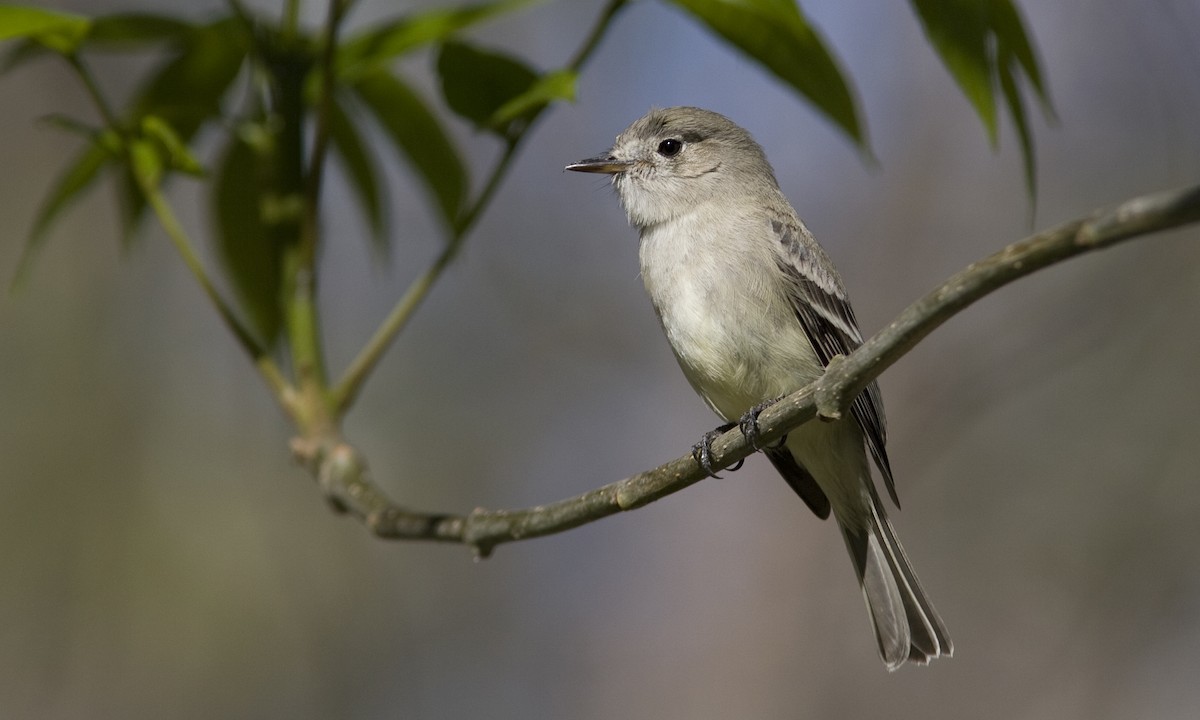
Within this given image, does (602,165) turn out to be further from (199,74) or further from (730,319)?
(199,74)

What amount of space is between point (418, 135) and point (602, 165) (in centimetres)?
92

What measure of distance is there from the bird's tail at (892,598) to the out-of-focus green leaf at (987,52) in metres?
1.41

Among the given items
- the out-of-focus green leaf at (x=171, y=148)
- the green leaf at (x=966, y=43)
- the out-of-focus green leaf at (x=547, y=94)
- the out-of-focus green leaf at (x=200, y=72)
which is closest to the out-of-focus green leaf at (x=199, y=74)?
the out-of-focus green leaf at (x=200, y=72)

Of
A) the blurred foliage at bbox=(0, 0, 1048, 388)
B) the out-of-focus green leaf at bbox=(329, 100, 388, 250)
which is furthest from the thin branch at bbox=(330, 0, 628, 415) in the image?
the out-of-focus green leaf at bbox=(329, 100, 388, 250)

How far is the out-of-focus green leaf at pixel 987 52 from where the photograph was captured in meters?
1.68

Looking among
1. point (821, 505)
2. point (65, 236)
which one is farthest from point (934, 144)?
point (65, 236)

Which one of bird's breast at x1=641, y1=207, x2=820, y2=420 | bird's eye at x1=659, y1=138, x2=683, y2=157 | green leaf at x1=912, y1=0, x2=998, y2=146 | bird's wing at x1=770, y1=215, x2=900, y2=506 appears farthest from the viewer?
bird's eye at x1=659, y1=138, x2=683, y2=157

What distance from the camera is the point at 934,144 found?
18.3 feet

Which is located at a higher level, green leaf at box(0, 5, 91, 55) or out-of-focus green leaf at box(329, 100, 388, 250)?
→ green leaf at box(0, 5, 91, 55)

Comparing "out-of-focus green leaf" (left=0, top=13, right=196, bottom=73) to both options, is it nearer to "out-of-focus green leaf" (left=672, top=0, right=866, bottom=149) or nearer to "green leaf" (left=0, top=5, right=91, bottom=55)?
Answer: "green leaf" (left=0, top=5, right=91, bottom=55)

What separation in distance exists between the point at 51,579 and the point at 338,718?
4.72ft

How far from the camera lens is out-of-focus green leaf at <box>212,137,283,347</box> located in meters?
2.44

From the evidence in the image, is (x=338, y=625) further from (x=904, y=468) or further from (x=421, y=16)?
(x=421, y=16)

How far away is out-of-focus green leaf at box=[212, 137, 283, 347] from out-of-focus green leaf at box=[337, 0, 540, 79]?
28 cm
